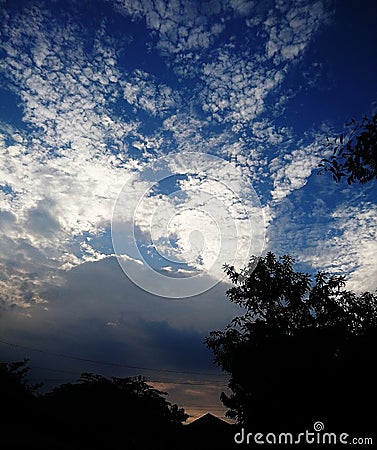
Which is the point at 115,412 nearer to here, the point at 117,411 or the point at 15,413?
the point at 117,411

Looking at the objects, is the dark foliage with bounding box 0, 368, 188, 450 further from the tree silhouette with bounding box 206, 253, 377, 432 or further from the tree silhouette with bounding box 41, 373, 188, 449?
the tree silhouette with bounding box 206, 253, 377, 432

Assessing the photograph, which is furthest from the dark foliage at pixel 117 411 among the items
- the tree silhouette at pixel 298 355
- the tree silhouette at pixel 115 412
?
the tree silhouette at pixel 298 355

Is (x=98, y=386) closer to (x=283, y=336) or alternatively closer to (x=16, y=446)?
(x=283, y=336)

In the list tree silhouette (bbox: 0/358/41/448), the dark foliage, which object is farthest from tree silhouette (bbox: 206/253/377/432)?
tree silhouette (bbox: 0/358/41/448)

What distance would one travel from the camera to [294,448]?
15703mm

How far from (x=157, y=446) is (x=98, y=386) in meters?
8.56

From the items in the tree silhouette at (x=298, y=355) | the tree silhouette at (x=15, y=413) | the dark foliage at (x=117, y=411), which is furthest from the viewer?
the dark foliage at (x=117, y=411)

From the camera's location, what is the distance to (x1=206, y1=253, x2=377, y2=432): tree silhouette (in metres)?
15.3

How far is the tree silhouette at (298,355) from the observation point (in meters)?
15.3

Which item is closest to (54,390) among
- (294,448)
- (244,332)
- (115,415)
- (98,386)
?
(98,386)

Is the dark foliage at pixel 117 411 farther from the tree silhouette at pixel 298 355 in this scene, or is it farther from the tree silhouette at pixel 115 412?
the tree silhouette at pixel 298 355

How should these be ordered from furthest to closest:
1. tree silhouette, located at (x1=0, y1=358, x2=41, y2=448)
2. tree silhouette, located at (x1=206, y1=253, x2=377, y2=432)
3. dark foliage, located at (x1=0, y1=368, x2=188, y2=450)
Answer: dark foliage, located at (x1=0, y1=368, x2=188, y2=450) < tree silhouette, located at (x1=206, y1=253, x2=377, y2=432) < tree silhouette, located at (x1=0, y1=358, x2=41, y2=448)

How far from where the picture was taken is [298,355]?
1734 cm

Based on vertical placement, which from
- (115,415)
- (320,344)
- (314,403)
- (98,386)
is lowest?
(115,415)
